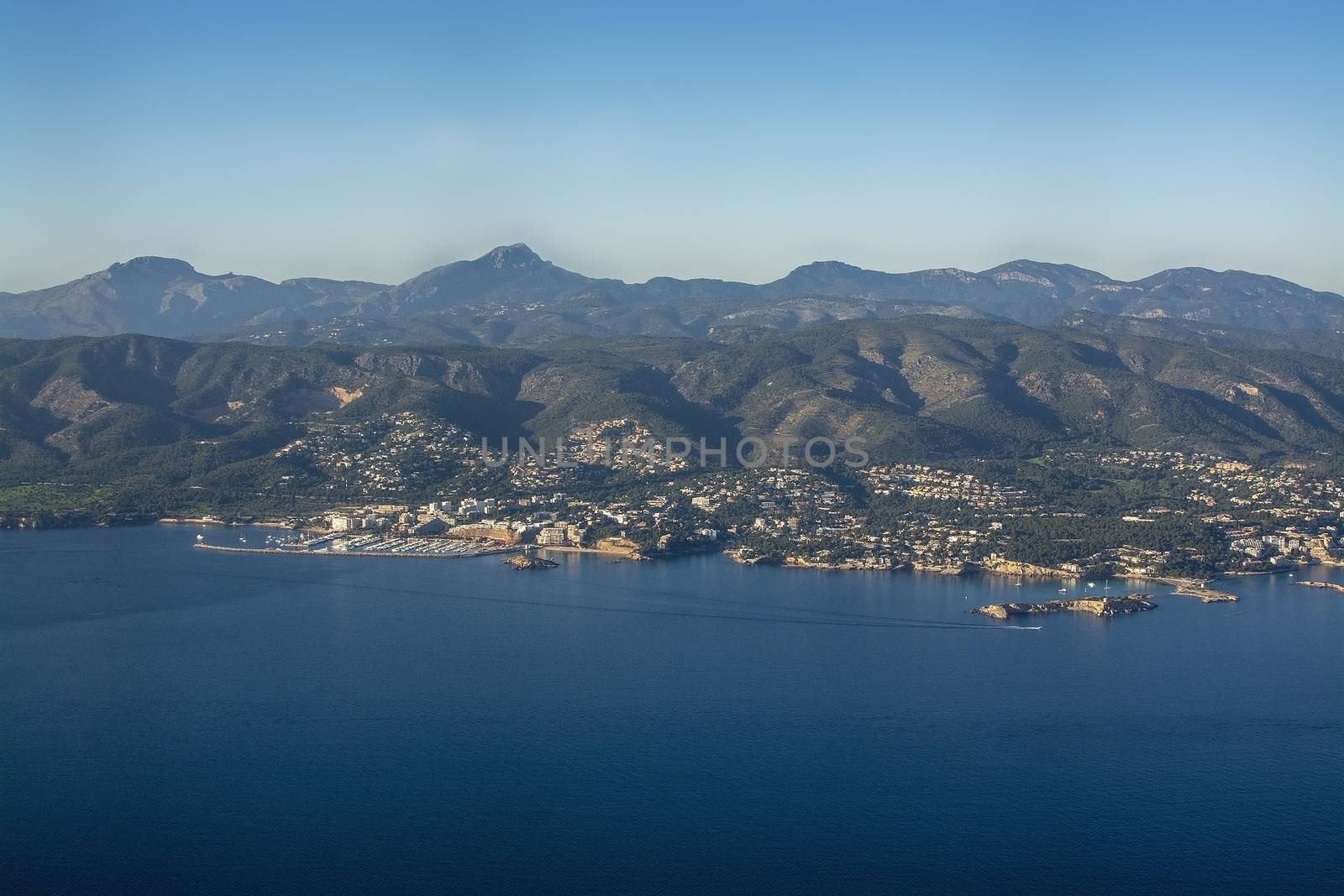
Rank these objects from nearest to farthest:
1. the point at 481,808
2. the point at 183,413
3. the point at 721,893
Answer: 1. the point at 721,893
2. the point at 481,808
3. the point at 183,413

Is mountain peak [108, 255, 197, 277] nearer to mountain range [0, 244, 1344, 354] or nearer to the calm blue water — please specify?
mountain range [0, 244, 1344, 354]

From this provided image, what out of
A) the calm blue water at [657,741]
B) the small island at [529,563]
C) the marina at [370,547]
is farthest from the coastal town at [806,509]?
the calm blue water at [657,741]

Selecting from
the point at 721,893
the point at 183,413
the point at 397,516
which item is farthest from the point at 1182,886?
the point at 183,413

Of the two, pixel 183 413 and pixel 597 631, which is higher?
pixel 183 413

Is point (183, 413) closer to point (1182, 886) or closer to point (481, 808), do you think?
point (481, 808)

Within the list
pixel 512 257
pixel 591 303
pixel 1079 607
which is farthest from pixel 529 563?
pixel 512 257

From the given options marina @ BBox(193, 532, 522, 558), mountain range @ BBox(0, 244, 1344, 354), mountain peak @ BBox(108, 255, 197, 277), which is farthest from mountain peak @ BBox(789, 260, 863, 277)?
marina @ BBox(193, 532, 522, 558)
